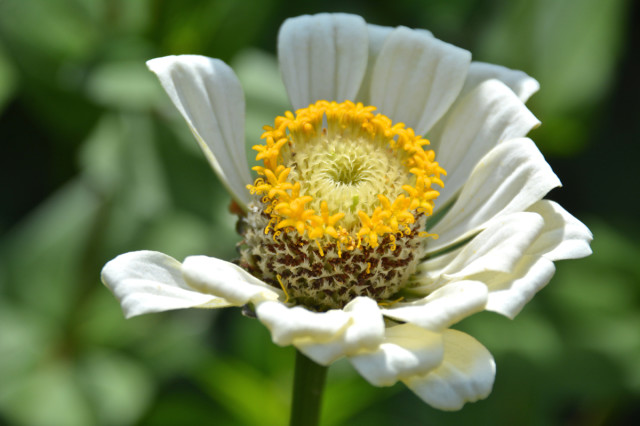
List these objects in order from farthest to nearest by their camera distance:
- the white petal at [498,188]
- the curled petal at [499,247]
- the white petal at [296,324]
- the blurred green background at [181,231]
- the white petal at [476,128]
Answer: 1. the blurred green background at [181,231]
2. the white petal at [476,128]
3. the white petal at [498,188]
4. the curled petal at [499,247]
5. the white petal at [296,324]

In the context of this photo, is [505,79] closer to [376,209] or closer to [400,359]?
[376,209]

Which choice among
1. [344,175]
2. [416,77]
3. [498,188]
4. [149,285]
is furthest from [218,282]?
[416,77]

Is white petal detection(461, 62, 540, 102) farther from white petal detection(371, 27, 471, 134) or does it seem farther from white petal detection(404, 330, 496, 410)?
white petal detection(404, 330, 496, 410)

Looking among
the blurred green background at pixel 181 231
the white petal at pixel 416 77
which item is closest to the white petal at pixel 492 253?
the white petal at pixel 416 77

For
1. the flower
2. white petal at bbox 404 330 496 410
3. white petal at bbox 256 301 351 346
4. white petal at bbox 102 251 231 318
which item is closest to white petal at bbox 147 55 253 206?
the flower

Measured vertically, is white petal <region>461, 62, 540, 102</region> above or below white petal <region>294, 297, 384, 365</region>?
above

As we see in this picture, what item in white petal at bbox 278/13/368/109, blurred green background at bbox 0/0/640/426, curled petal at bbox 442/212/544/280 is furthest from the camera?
blurred green background at bbox 0/0/640/426

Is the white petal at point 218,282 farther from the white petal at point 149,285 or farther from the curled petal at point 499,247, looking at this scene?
the curled petal at point 499,247
